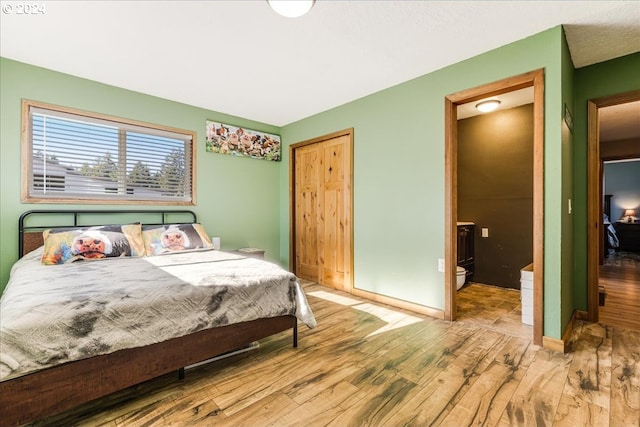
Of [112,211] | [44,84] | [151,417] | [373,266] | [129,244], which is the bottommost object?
[151,417]

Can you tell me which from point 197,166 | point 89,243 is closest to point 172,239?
point 89,243

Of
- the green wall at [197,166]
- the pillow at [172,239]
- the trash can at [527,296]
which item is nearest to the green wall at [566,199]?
the trash can at [527,296]

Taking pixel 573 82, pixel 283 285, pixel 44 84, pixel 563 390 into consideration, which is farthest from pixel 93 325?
pixel 573 82

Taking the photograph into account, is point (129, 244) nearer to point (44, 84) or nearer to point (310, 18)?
point (44, 84)

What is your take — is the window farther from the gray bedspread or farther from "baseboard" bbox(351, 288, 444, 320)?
"baseboard" bbox(351, 288, 444, 320)

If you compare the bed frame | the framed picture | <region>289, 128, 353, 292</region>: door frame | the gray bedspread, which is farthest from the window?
the bed frame

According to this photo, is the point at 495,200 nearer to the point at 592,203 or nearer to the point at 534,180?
the point at 592,203

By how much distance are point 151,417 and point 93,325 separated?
22.0 inches

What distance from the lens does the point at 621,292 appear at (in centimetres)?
371

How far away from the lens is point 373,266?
347cm

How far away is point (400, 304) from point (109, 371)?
102 inches

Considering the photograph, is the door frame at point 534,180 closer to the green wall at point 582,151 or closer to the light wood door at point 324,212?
the green wall at point 582,151

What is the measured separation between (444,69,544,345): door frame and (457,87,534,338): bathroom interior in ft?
2.87

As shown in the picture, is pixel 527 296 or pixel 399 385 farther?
pixel 527 296
